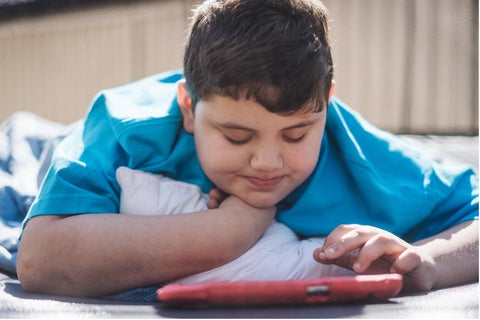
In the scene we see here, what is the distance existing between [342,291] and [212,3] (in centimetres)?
62

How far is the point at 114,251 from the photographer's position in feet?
3.33

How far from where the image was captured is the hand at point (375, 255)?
979 mm

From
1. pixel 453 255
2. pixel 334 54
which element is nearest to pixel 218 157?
pixel 453 255

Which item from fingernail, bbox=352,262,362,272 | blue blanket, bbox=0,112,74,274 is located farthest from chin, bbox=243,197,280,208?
blue blanket, bbox=0,112,74,274

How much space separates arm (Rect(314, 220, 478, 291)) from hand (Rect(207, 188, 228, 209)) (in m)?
0.24

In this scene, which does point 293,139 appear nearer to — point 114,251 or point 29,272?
point 114,251

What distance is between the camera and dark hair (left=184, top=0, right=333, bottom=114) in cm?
104

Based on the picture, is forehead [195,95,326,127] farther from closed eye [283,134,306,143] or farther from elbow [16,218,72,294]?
elbow [16,218,72,294]

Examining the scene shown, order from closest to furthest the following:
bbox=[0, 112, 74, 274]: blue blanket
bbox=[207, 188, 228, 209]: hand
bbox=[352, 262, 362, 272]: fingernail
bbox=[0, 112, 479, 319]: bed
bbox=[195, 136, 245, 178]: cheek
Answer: bbox=[0, 112, 479, 319]: bed < bbox=[352, 262, 362, 272]: fingernail < bbox=[195, 136, 245, 178]: cheek < bbox=[207, 188, 228, 209]: hand < bbox=[0, 112, 74, 274]: blue blanket

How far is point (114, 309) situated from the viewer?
2.93 feet

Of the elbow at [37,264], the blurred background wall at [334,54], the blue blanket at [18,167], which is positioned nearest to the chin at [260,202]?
the elbow at [37,264]

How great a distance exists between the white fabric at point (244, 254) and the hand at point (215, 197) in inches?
0.8

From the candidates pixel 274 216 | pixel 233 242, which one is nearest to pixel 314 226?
pixel 274 216

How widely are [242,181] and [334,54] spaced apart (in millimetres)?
3880
